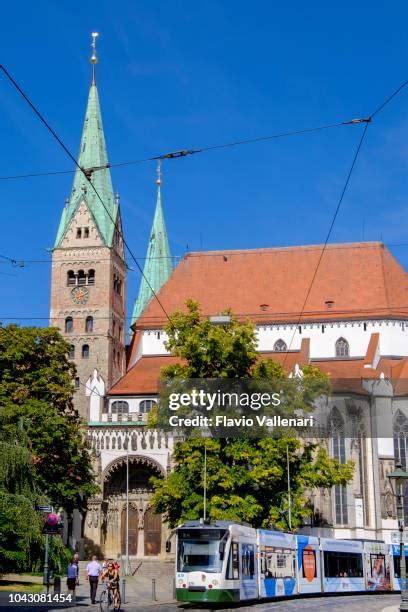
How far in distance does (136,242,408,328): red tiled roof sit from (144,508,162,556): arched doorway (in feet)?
38.1

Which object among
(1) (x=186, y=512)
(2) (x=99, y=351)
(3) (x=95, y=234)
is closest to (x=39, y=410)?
(1) (x=186, y=512)

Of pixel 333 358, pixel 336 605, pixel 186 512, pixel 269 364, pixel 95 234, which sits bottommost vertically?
pixel 336 605

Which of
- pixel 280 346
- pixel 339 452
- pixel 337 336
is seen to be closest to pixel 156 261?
pixel 280 346

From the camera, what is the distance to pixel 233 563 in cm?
2141

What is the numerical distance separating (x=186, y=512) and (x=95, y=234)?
97.2 feet

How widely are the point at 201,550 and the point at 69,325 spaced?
34.7m

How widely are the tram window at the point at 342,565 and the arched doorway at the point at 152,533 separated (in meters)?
18.3

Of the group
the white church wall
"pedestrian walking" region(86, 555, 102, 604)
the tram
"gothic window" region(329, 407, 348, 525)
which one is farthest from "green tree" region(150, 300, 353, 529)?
the white church wall

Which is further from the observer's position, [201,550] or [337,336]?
[337,336]

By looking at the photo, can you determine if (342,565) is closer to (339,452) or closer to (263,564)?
(263,564)

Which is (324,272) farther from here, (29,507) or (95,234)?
(29,507)

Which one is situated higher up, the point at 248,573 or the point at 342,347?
the point at 342,347

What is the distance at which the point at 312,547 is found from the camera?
26.7 meters

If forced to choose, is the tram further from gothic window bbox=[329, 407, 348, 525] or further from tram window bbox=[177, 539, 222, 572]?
gothic window bbox=[329, 407, 348, 525]
